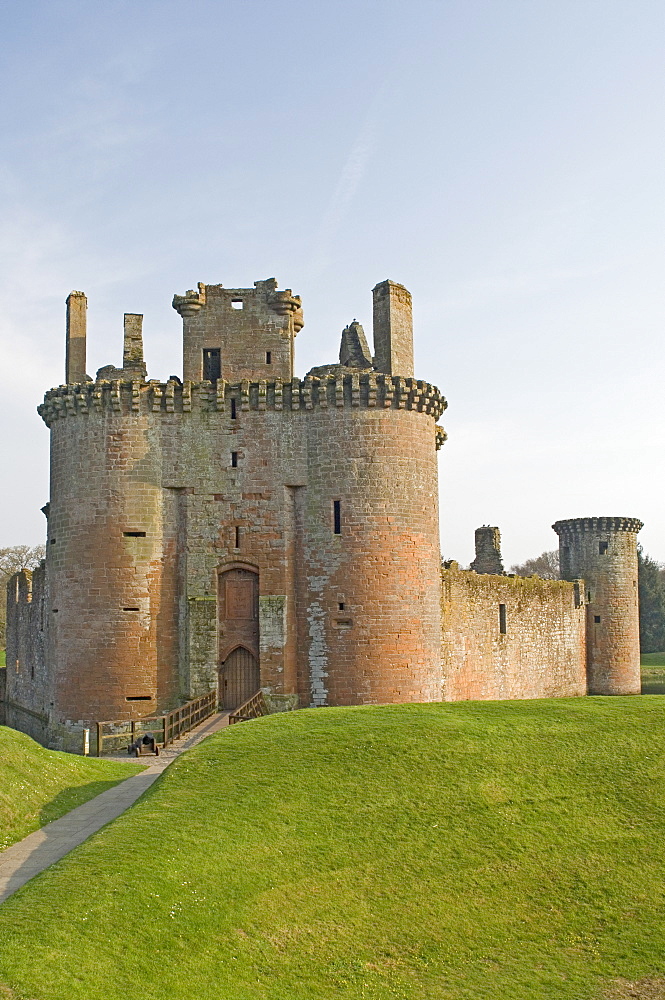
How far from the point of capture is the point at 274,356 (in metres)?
28.9

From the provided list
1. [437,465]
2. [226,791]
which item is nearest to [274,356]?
[437,465]

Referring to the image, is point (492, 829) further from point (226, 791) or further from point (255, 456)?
point (255, 456)

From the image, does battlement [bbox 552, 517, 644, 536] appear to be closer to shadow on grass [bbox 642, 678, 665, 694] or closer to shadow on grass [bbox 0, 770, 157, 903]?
shadow on grass [bbox 642, 678, 665, 694]

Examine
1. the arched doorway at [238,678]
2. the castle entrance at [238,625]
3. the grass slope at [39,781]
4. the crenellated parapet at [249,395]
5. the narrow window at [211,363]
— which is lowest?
the grass slope at [39,781]

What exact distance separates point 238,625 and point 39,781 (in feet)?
34.8

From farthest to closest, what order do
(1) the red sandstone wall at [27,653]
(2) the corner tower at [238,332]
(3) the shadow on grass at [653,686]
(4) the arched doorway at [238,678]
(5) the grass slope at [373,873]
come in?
1. (3) the shadow on grass at [653,686]
2. (1) the red sandstone wall at [27,653]
3. (2) the corner tower at [238,332]
4. (4) the arched doorway at [238,678]
5. (5) the grass slope at [373,873]

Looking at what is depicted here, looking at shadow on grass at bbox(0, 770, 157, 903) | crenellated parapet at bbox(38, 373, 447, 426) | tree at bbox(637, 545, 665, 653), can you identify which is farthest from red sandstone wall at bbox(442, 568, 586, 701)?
tree at bbox(637, 545, 665, 653)

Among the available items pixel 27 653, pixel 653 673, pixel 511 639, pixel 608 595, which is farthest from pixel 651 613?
pixel 27 653

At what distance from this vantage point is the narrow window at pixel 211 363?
95.3 ft

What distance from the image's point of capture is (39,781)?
17.1 metres

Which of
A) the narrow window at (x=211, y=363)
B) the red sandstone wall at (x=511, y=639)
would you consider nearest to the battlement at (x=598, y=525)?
the red sandstone wall at (x=511, y=639)

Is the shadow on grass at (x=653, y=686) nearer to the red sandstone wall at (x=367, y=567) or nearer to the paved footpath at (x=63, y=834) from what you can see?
the red sandstone wall at (x=367, y=567)

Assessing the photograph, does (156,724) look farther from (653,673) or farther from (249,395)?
(653,673)

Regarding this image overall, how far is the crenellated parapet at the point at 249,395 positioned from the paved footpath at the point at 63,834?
11.7 meters
